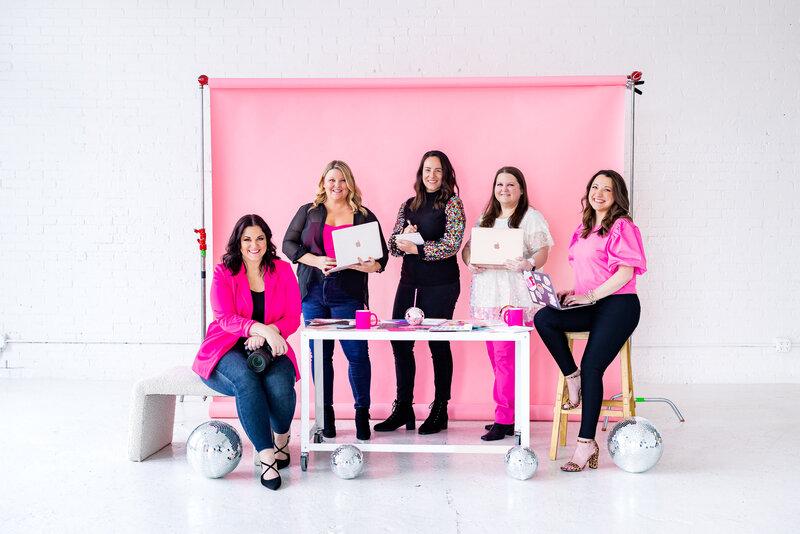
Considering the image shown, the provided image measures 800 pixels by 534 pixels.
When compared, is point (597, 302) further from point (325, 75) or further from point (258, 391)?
point (325, 75)

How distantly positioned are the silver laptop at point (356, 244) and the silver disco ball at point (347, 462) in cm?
94

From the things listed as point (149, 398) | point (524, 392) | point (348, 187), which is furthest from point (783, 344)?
point (149, 398)

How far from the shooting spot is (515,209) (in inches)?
140

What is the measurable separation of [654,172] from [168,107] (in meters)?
3.76

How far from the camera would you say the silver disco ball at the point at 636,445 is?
110 inches

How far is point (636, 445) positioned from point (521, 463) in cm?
52

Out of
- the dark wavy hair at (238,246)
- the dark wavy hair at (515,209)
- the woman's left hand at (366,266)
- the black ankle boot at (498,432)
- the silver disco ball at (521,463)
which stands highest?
the dark wavy hair at (515,209)

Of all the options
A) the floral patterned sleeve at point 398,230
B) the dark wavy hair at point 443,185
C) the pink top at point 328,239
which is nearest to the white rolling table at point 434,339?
the pink top at point 328,239

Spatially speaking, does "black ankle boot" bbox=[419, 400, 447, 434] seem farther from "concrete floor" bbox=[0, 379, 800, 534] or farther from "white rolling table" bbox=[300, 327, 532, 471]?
"white rolling table" bbox=[300, 327, 532, 471]

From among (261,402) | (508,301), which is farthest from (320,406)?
(508,301)

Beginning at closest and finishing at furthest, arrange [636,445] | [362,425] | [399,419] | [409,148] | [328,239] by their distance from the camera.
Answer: [636,445]
[362,425]
[328,239]
[399,419]
[409,148]

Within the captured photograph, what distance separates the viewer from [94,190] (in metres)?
4.96

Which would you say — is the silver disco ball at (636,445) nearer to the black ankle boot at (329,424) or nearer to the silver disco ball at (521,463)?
the silver disco ball at (521,463)

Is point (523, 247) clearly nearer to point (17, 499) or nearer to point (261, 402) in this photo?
point (261, 402)
